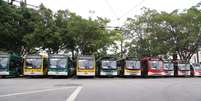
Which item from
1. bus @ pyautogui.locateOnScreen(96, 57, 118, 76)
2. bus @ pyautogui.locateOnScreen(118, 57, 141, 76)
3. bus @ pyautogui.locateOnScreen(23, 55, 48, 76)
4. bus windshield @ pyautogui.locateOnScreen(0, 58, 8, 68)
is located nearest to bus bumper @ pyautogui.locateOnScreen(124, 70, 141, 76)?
bus @ pyautogui.locateOnScreen(118, 57, 141, 76)

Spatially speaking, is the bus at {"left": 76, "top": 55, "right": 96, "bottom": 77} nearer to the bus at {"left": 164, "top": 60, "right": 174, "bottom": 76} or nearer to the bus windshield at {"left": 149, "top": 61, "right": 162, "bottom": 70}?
the bus windshield at {"left": 149, "top": 61, "right": 162, "bottom": 70}

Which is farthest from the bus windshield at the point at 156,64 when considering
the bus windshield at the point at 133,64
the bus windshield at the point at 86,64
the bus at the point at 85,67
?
the bus windshield at the point at 86,64

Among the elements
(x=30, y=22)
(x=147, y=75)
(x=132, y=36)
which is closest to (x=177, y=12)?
(x=132, y=36)

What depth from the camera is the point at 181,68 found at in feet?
170

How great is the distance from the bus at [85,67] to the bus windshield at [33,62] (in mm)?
3843

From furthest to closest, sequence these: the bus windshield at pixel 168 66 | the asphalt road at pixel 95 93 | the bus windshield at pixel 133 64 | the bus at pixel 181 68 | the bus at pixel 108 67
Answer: the bus at pixel 181 68
the bus windshield at pixel 168 66
the bus windshield at pixel 133 64
the bus at pixel 108 67
the asphalt road at pixel 95 93

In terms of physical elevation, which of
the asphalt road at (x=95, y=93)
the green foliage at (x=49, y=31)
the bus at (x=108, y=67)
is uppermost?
the green foliage at (x=49, y=31)

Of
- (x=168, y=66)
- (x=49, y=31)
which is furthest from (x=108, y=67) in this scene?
(x=49, y=31)

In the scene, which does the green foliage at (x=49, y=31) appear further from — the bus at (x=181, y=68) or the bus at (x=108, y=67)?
the bus at (x=181, y=68)

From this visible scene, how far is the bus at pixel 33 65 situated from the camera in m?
40.2

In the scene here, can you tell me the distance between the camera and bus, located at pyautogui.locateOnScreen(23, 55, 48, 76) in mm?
40219

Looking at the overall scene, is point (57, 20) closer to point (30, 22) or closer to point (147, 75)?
point (30, 22)

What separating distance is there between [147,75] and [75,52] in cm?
1140

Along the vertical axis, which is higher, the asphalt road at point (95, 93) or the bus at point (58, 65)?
the bus at point (58, 65)
